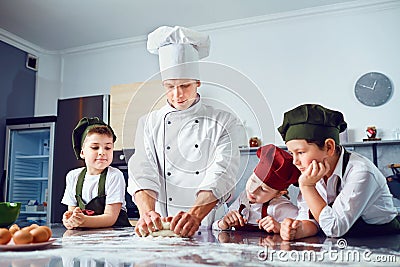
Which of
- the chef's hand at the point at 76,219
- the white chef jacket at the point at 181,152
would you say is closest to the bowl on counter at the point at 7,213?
the chef's hand at the point at 76,219

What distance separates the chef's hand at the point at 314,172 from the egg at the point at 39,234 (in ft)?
1.88

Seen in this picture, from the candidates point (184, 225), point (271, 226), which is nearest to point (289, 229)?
point (271, 226)

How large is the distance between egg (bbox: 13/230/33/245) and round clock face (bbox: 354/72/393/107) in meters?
2.62

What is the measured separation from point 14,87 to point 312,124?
326 cm

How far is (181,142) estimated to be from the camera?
121cm

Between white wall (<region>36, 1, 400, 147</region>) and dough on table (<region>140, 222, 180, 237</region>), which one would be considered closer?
dough on table (<region>140, 222, 180, 237</region>)

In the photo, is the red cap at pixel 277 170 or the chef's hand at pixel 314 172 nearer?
the chef's hand at pixel 314 172

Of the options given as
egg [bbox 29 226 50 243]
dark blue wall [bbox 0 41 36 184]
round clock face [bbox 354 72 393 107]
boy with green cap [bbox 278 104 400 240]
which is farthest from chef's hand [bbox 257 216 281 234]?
dark blue wall [bbox 0 41 36 184]

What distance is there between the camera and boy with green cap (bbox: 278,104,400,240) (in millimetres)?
959

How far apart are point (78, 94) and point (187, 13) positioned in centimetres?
140

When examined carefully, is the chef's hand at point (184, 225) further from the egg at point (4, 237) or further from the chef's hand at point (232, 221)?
the egg at point (4, 237)

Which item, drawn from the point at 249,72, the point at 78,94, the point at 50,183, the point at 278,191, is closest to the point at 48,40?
the point at 78,94

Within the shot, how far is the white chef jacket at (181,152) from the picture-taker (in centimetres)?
116

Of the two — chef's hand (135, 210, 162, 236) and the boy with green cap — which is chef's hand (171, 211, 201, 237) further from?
the boy with green cap
